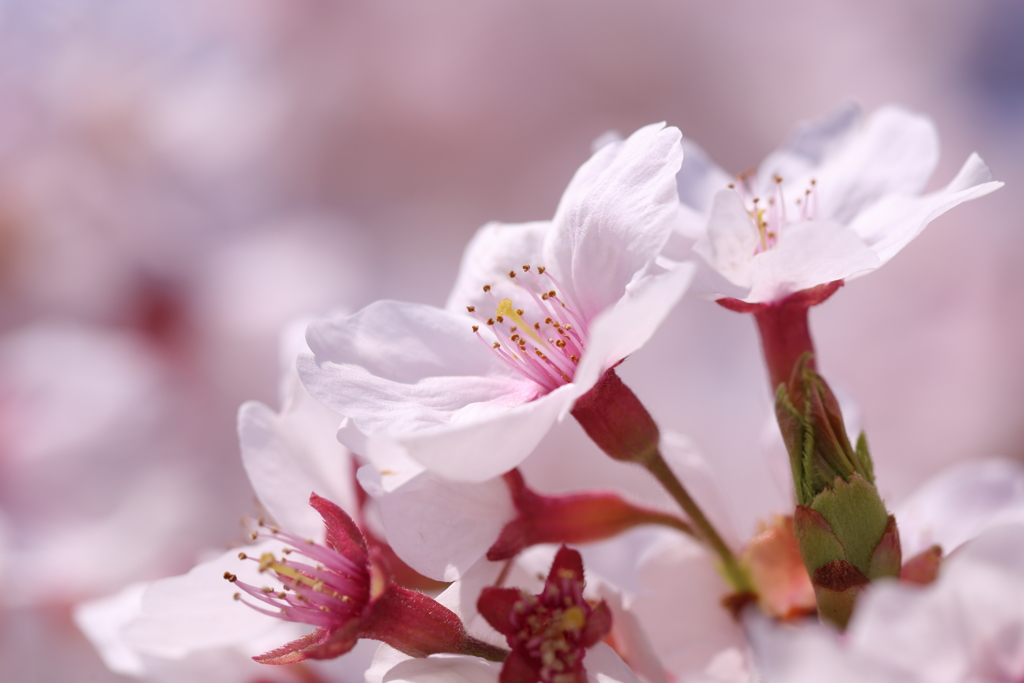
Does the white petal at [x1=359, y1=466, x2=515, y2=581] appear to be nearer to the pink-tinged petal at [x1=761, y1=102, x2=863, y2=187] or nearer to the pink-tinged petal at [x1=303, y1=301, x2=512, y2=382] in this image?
the pink-tinged petal at [x1=303, y1=301, x2=512, y2=382]

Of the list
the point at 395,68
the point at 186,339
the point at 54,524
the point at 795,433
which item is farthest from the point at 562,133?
the point at 795,433

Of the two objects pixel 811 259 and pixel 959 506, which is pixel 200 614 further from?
pixel 959 506

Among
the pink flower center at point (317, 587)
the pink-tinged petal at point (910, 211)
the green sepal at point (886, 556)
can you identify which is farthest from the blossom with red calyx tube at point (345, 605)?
the pink-tinged petal at point (910, 211)

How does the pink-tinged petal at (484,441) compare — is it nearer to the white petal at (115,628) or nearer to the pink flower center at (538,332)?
the pink flower center at (538,332)

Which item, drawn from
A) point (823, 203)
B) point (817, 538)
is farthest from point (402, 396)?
point (823, 203)

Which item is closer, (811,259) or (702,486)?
(811,259)

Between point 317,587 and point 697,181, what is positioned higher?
point 697,181
